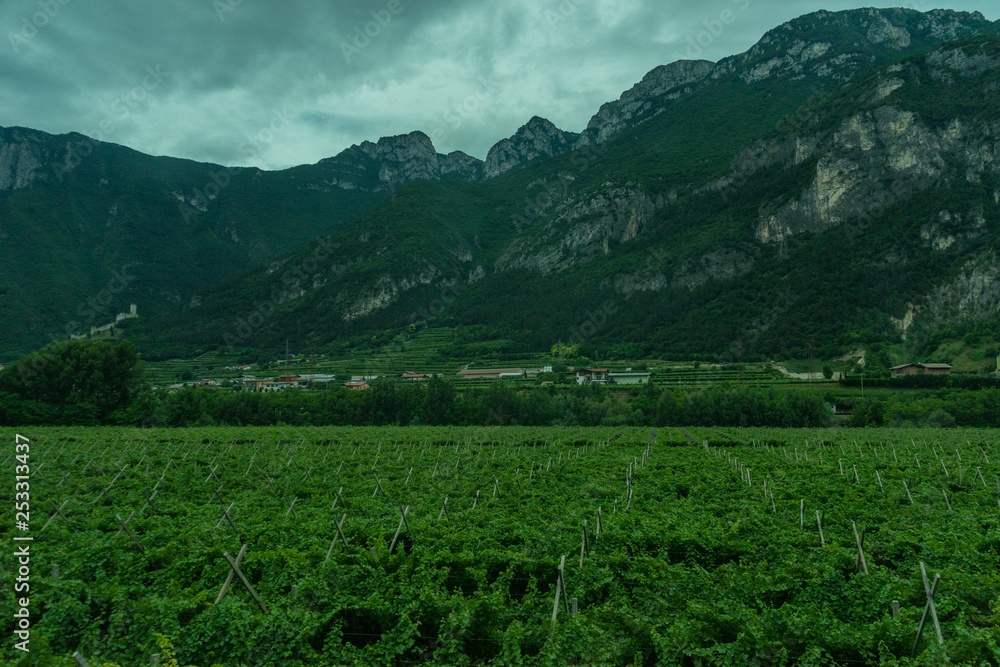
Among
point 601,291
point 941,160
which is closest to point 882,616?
point 601,291

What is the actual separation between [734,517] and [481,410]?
6219cm

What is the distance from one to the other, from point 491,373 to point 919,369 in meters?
84.6

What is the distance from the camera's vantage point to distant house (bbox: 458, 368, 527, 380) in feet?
379

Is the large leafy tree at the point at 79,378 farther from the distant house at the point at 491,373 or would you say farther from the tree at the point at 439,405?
the distant house at the point at 491,373

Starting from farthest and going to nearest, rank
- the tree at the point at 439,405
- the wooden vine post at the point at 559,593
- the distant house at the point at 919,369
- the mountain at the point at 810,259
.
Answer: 1. the mountain at the point at 810,259
2. the distant house at the point at 919,369
3. the tree at the point at 439,405
4. the wooden vine post at the point at 559,593

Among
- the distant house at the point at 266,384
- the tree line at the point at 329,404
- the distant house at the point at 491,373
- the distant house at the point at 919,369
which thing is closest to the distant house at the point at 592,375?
the distant house at the point at 491,373

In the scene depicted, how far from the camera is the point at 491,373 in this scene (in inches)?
4796

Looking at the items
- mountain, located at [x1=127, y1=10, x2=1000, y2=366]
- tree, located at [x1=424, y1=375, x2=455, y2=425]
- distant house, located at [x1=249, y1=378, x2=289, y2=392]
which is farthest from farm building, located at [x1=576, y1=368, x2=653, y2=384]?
distant house, located at [x1=249, y1=378, x2=289, y2=392]

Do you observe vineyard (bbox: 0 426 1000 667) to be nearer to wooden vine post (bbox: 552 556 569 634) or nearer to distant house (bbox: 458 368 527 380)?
wooden vine post (bbox: 552 556 569 634)

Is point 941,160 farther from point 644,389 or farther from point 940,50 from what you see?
point 644,389

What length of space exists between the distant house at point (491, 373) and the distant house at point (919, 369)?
72.1m

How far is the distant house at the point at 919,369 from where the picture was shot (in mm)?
88688

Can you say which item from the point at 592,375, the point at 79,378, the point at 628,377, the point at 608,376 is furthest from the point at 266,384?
the point at 628,377

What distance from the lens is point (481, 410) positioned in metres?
74.4
